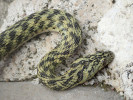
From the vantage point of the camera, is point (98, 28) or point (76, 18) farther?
point (76, 18)

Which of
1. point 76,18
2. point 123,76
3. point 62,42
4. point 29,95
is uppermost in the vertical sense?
point 76,18

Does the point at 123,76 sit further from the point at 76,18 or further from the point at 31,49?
the point at 31,49

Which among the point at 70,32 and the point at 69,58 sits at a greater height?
the point at 70,32

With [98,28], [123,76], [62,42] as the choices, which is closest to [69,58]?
[62,42]

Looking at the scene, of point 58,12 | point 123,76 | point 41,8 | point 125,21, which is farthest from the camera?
point 41,8

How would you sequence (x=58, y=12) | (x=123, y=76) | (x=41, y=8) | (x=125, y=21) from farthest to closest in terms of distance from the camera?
(x=41, y=8) < (x=58, y=12) < (x=125, y=21) < (x=123, y=76)

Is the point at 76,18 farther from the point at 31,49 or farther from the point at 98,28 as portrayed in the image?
the point at 31,49

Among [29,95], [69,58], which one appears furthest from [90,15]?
[29,95]
